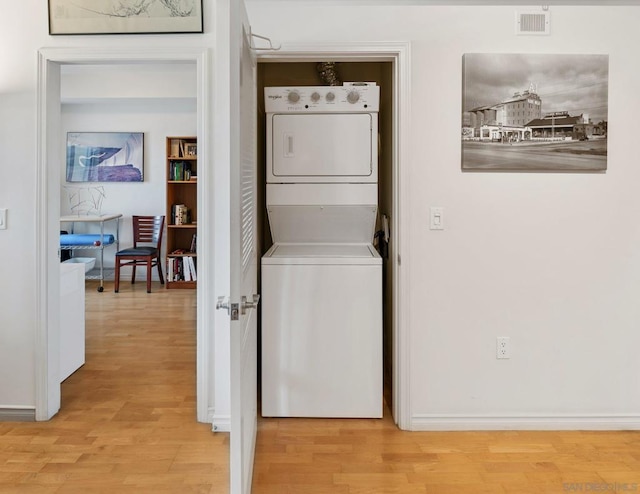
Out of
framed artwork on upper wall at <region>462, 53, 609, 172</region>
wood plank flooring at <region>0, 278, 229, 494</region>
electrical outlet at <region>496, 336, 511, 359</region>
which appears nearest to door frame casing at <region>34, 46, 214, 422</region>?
wood plank flooring at <region>0, 278, 229, 494</region>

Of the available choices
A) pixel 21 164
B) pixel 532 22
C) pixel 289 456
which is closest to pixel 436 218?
pixel 532 22

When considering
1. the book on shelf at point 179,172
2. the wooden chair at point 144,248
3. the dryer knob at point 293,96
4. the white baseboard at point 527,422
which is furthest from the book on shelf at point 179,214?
the white baseboard at point 527,422

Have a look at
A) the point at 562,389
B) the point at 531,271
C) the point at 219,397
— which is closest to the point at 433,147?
the point at 531,271

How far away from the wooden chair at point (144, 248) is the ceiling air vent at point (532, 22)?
4.69 meters

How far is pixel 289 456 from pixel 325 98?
72.8 inches

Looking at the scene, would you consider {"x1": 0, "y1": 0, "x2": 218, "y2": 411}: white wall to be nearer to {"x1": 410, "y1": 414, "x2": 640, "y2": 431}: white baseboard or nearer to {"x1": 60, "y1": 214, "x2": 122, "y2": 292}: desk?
{"x1": 410, "y1": 414, "x2": 640, "y2": 431}: white baseboard

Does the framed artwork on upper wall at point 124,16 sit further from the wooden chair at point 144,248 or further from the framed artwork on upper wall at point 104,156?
the framed artwork on upper wall at point 104,156

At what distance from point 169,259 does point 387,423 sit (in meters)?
4.26

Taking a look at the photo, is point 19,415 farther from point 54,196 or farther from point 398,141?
point 398,141

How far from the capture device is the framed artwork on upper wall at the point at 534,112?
2.39 metres

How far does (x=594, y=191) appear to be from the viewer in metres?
2.45

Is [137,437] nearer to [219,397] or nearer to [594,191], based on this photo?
[219,397]

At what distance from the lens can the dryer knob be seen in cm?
274

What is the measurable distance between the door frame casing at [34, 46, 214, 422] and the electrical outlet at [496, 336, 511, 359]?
57.5 inches
